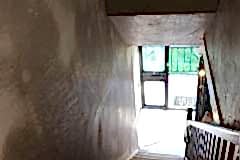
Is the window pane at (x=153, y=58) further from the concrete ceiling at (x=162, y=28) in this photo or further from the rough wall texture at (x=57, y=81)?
the rough wall texture at (x=57, y=81)

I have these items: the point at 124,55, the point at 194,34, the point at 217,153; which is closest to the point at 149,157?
the point at 124,55

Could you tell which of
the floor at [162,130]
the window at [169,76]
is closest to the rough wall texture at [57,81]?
the floor at [162,130]

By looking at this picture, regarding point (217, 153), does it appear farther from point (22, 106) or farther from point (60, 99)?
point (22, 106)

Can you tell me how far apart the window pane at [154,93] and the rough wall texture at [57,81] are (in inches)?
272

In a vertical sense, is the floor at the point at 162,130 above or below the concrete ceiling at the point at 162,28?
below

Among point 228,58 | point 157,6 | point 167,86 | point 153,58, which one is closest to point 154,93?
point 167,86

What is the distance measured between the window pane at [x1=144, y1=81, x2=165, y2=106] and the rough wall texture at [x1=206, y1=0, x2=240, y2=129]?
742 cm

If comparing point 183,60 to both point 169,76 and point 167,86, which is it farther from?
point 167,86

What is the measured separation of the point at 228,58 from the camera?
3725 millimetres

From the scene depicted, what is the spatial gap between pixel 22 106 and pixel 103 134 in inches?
89.2

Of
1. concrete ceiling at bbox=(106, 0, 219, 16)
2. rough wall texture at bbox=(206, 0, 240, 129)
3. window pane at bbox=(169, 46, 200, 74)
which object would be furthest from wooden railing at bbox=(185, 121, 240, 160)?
window pane at bbox=(169, 46, 200, 74)

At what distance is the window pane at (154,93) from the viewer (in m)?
12.0

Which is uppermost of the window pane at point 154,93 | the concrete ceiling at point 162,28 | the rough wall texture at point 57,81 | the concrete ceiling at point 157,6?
the concrete ceiling at point 157,6

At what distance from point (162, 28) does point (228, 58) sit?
1.85 meters
